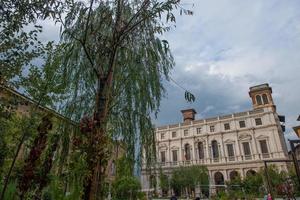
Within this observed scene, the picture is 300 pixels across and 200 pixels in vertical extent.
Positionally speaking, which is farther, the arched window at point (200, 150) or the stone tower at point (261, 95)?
the arched window at point (200, 150)

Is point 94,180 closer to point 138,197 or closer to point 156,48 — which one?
point 156,48

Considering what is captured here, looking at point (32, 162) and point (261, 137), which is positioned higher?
point (261, 137)

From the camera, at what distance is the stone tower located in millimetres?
37588

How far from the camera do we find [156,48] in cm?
618

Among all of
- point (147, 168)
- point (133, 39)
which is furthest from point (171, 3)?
point (147, 168)

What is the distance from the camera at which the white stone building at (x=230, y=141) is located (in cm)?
3406

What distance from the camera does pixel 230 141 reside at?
37.0 meters

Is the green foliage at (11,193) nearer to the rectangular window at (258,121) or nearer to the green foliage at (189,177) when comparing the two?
the green foliage at (189,177)

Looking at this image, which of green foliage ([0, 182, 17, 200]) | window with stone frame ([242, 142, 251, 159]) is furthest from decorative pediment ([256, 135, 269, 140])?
green foliage ([0, 182, 17, 200])

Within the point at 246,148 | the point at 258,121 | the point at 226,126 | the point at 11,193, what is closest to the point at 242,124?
the point at 258,121

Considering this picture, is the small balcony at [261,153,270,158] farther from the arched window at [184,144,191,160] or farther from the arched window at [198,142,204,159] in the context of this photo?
the arched window at [184,144,191,160]

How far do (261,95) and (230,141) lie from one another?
9110 mm

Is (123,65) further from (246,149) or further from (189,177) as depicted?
(246,149)

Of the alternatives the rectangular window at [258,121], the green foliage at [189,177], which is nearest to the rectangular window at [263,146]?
the rectangular window at [258,121]
